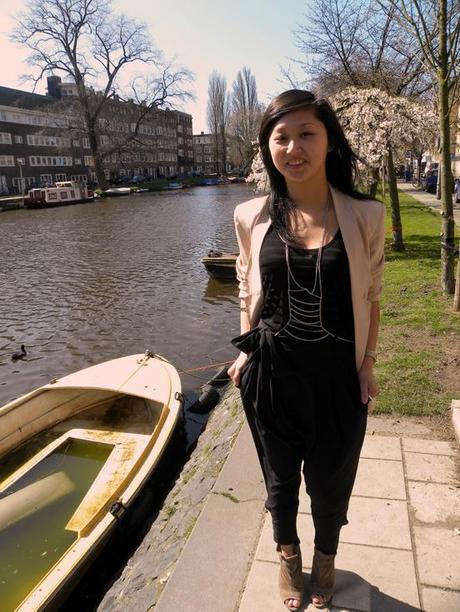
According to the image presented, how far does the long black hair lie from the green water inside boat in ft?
12.5

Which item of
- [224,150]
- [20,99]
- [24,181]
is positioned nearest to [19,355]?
[24,181]

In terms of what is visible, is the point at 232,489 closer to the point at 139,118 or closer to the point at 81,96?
the point at 81,96

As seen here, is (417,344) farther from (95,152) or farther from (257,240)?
(95,152)

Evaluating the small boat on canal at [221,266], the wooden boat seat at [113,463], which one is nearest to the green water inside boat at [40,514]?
the wooden boat seat at [113,463]

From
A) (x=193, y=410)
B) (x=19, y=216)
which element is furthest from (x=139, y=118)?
(x=193, y=410)

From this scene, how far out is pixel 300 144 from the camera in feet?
6.60

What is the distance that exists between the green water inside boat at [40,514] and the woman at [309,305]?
3.11 metres

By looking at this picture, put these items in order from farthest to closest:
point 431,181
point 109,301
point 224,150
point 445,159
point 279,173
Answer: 1. point 224,150
2. point 431,181
3. point 109,301
4. point 445,159
5. point 279,173

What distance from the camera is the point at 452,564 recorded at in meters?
2.70

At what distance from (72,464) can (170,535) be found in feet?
8.64

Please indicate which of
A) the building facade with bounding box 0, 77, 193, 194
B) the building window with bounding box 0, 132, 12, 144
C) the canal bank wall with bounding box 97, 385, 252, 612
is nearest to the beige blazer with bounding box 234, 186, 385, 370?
the canal bank wall with bounding box 97, 385, 252, 612

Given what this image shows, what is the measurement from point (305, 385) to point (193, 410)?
6.05 m

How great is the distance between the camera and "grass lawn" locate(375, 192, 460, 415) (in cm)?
463

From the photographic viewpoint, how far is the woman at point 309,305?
203cm
